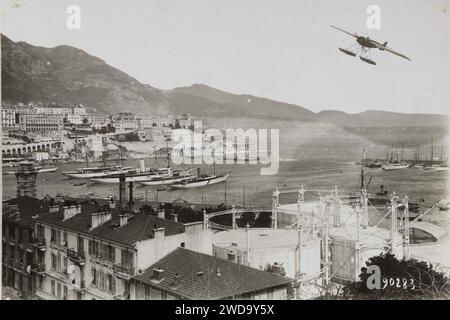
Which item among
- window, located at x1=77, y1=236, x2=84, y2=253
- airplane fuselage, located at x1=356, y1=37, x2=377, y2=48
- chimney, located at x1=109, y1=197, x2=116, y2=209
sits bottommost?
window, located at x1=77, y1=236, x2=84, y2=253

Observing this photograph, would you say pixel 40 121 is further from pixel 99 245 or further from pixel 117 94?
pixel 99 245

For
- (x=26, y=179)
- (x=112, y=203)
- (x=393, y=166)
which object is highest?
(x=393, y=166)

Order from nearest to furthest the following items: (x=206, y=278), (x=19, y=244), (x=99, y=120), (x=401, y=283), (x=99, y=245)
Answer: (x=206, y=278)
(x=401, y=283)
(x=99, y=245)
(x=19, y=244)
(x=99, y=120)

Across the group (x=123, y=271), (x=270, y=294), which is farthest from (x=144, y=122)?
(x=270, y=294)

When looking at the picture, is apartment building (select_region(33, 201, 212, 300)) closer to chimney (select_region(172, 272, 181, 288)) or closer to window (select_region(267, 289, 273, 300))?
chimney (select_region(172, 272, 181, 288))

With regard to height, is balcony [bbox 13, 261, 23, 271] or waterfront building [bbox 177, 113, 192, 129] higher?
waterfront building [bbox 177, 113, 192, 129]

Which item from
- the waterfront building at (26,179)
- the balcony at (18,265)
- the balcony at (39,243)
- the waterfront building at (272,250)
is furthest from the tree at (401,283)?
the waterfront building at (26,179)

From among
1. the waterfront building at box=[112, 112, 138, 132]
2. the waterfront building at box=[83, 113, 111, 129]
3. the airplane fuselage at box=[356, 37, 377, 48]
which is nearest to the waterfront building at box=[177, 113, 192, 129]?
the waterfront building at box=[112, 112, 138, 132]
